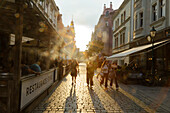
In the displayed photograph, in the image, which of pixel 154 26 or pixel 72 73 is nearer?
pixel 72 73

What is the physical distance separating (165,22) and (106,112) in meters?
Answer: 10.2

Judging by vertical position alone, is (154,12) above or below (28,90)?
above

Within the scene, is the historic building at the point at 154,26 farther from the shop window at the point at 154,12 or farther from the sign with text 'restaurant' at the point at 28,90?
the sign with text 'restaurant' at the point at 28,90

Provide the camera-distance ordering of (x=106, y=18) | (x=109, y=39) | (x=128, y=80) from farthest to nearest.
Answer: (x=106, y=18), (x=109, y=39), (x=128, y=80)

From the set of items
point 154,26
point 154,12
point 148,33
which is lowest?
point 148,33

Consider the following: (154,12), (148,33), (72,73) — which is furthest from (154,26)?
(72,73)

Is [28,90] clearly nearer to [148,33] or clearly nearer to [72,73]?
[72,73]

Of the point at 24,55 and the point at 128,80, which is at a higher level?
the point at 24,55

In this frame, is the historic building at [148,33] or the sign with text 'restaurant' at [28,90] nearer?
the sign with text 'restaurant' at [28,90]

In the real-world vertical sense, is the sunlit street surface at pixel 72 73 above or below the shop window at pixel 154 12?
below

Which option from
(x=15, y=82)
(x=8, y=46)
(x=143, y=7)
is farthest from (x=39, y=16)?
(x=143, y=7)

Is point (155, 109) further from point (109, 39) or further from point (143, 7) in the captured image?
point (109, 39)

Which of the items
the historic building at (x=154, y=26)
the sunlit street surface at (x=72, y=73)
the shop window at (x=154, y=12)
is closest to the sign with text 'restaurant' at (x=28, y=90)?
the sunlit street surface at (x=72, y=73)

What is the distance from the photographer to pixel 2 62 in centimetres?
946
